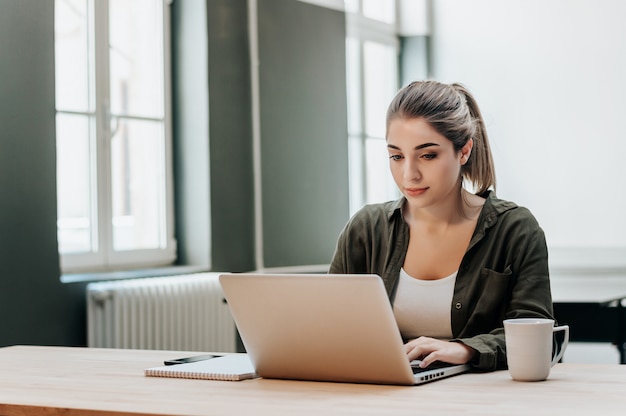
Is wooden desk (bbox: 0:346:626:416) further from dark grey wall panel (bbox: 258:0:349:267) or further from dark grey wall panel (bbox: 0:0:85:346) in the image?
dark grey wall panel (bbox: 258:0:349:267)

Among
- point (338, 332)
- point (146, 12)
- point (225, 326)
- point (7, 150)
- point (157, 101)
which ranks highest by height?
point (146, 12)

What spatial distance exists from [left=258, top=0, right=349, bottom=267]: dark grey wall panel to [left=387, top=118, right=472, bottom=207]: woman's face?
Result: 279cm

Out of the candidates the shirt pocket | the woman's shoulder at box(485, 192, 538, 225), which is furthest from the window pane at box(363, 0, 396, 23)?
the shirt pocket

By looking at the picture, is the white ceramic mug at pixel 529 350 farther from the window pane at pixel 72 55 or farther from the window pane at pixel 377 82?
the window pane at pixel 377 82

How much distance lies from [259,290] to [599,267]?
4.56m

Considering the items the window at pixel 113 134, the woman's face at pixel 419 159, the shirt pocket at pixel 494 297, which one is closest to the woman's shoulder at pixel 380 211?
the woman's face at pixel 419 159

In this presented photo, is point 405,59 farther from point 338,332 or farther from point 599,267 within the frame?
point 338,332

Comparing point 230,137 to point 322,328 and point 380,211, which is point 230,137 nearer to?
point 380,211

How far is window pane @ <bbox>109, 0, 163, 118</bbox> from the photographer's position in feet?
14.3

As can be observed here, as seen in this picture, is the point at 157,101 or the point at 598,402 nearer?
the point at 598,402

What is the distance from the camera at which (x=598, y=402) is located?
1.51m

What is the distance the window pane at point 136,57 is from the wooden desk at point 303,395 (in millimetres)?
2543

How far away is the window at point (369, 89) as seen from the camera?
6.04 m

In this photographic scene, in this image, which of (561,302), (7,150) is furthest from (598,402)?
(7,150)
